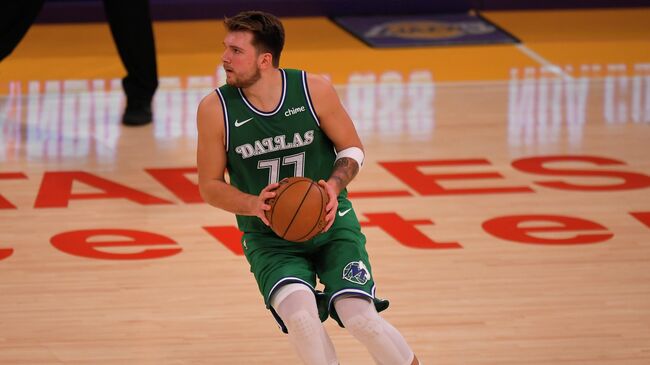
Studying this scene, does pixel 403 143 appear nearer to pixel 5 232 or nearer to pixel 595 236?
pixel 595 236

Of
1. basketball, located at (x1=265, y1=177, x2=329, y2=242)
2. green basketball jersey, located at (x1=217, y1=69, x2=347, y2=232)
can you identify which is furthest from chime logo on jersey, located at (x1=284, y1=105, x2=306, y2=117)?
basketball, located at (x1=265, y1=177, x2=329, y2=242)

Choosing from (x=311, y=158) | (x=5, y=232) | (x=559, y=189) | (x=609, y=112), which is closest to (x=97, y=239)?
(x=5, y=232)

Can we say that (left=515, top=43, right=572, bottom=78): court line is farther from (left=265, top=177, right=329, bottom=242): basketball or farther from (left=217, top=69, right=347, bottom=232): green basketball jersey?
(left=265, top=177, right=329, bottom=242): basketball

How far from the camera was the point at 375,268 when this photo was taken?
5.61 meters

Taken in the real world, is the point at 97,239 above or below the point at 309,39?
below

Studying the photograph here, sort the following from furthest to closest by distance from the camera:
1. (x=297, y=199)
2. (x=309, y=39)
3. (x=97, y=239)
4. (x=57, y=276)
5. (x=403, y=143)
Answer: (x=309, y=39)
(x=403, y=143)
(x=97, y=239)
(x=57, y=276)
(x=297, y=199)

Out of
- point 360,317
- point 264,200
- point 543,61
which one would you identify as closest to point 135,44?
point 543,61

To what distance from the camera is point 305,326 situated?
3881 millimetres

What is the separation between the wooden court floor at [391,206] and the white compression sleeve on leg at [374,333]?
67cm

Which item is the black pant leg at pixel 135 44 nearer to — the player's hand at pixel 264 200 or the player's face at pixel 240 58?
the player's face at pixel 240 58

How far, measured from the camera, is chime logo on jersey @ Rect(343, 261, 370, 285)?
4035mm

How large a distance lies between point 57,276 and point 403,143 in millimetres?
2757

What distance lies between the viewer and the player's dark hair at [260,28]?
13.2ft

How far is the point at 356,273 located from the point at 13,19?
411 centimetres
